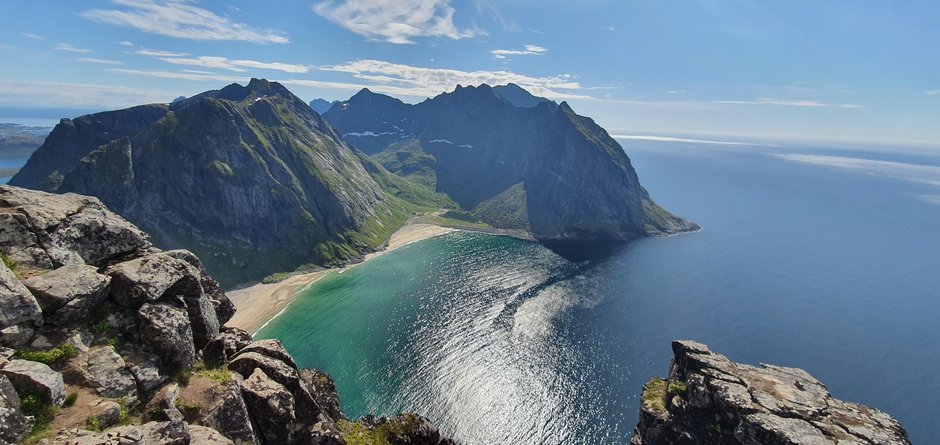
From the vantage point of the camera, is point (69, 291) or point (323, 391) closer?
point (69, 291)

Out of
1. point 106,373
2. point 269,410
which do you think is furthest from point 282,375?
point 106,373

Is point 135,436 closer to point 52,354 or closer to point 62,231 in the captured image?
point 52,354

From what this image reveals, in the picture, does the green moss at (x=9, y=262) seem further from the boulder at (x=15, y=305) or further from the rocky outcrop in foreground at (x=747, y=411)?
the rocky outcrop in foreground at (x=747, y=411)

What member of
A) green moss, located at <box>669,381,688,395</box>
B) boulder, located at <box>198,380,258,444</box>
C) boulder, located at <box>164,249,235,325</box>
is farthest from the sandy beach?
boulder, located at <box>198,380,258,444</box>

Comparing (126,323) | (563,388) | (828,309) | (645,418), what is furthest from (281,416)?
(828,309)

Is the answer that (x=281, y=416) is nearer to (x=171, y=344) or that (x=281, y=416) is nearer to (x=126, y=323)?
(x=171, y=344)

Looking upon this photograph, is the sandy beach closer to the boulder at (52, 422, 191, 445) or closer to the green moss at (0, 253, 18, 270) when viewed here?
the green moss at (0, 253, 18, 270)
